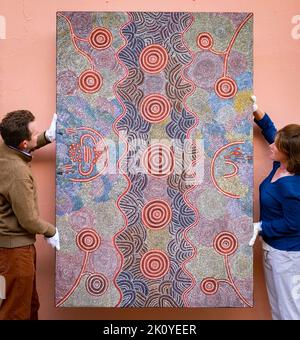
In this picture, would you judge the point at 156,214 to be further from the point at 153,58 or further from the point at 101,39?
the point at 101,39

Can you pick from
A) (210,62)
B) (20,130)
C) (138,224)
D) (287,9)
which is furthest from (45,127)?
(287,9)

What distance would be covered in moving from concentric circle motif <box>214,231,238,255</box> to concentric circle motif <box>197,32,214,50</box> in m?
1.01

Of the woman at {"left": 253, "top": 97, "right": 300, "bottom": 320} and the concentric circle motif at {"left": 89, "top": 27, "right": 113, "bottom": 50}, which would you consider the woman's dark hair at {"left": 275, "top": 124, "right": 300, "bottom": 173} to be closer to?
the woman at {"left": 253, "top": 97, "right": 300, "bottom": 320}

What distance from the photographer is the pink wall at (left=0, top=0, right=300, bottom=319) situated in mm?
3123

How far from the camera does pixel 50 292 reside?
3.19m

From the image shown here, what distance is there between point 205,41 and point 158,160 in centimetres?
69

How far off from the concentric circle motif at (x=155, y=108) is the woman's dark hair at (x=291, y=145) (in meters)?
0.62

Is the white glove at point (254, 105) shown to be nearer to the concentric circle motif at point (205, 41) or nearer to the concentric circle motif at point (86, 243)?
the concentric circle motif at point (205, 41)

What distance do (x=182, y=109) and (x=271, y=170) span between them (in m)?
0.69

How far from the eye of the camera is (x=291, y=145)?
9.21 feet

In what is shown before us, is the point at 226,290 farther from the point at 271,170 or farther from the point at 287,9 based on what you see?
the point at 287,9

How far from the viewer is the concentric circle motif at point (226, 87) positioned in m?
2.88

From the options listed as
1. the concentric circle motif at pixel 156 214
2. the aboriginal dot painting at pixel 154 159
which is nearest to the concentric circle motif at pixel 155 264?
the aboriginal dot painting at pixel 154 159

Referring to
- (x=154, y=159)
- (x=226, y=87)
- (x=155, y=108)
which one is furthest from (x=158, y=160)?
(x=226, y=87)
